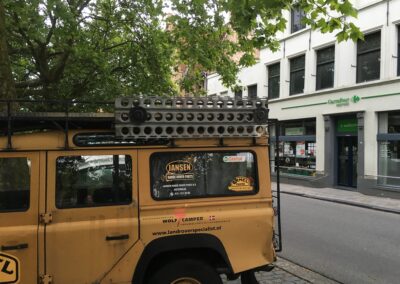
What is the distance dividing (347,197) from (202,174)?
42.6 feet

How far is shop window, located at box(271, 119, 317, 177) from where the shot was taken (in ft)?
68.5

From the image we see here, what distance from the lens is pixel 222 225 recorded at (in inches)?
177

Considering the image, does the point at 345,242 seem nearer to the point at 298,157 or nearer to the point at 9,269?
the point at 9,269

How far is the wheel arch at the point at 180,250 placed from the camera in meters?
4.25

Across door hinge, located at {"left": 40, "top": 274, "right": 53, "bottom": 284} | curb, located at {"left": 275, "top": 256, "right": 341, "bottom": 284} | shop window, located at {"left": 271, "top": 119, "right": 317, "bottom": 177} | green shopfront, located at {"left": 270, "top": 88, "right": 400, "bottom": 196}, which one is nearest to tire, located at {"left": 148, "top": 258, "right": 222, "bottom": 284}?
door hinge, located at {"left": 40, "top": 274, "right": 53, "bottom": 284}

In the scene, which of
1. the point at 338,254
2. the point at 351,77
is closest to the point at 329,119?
the point at 351,77

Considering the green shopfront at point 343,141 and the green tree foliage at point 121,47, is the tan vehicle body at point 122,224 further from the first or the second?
the green shopfront at point 343,141

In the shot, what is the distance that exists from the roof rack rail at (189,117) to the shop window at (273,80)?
19856 mm

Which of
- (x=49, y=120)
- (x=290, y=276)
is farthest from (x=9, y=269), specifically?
(x=290, y=276)

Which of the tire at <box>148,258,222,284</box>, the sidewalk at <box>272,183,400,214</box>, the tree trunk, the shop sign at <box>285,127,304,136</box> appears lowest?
the sidewalk at <box>272,183,400,214</box>

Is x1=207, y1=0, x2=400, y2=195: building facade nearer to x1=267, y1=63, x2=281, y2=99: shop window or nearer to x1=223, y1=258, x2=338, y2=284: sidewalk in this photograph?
x1=267, y1=63, x2=281, y2=99: shop window

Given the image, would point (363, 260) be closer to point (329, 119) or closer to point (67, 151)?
point (67, 151)

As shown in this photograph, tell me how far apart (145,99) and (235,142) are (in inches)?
41.5

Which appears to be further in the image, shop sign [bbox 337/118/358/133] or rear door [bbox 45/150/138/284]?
shop sign [bbox 337/118/358/133]
